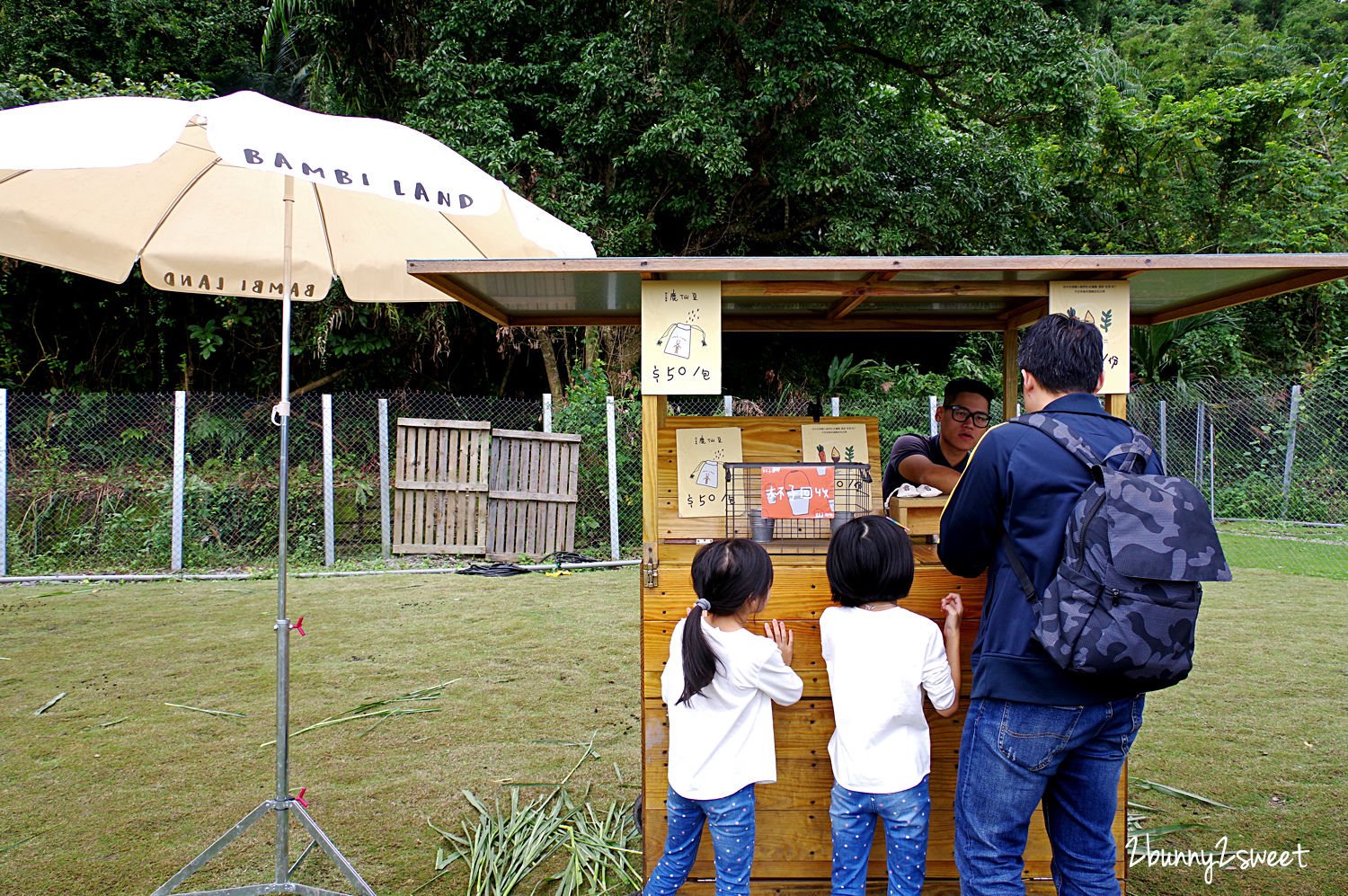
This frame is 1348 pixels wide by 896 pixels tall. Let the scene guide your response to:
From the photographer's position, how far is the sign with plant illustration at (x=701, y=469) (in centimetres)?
335

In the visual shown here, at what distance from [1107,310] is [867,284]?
816mm

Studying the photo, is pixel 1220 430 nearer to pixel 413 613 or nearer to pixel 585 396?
pixel 585 396

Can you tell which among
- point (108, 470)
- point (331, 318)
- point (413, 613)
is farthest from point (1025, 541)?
point (331, 318)

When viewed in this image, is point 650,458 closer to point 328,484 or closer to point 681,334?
point 681,334

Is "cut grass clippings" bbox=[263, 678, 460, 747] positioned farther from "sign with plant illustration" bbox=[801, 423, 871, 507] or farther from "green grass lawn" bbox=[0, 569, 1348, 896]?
"sign with plant illustration" bbox=[801, 423, 871, 507]

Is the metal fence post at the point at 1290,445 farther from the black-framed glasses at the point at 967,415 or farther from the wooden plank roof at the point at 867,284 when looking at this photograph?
the black-framed glasses at the point at 967,415

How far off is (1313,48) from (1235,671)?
80.7 ft

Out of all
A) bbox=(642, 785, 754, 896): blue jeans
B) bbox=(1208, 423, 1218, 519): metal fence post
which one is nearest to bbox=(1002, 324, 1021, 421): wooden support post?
bbox=(642, 785, 754, 896): blue jeans

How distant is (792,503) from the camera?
3.02 metres

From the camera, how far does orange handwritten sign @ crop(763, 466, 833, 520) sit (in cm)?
302

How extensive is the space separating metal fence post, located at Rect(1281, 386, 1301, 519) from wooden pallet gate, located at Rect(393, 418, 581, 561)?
894cm

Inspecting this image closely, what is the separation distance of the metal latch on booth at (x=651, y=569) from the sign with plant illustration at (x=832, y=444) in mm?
890

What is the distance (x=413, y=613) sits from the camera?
7398 millimetres

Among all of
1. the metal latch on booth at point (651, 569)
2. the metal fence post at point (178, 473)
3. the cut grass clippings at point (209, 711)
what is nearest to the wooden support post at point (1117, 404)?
the metal latch on booth at point (651, 569)
